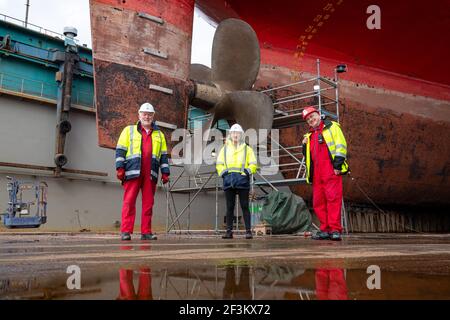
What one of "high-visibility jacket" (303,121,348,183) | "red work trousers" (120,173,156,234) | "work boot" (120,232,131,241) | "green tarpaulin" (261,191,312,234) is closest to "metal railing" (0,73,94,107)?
"green tarpaulin" (261,191,312,234)

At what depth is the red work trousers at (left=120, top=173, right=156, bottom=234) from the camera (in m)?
4.73

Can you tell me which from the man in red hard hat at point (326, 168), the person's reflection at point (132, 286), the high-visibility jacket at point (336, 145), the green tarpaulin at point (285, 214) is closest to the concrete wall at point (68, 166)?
the green tarpaulin at point (285, 214)

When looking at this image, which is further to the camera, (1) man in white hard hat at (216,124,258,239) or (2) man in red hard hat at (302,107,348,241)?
(1) man in white hard hat at (216,124,258,239)

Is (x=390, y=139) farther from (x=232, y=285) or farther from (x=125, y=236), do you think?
(x=232, y=285)

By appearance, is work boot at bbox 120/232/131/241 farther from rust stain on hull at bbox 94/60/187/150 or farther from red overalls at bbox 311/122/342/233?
red overalls at bbox 311/122/342/233

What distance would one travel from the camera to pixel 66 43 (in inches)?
620

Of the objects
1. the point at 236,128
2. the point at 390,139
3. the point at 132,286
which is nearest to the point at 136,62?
the point at 236,128

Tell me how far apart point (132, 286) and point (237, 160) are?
4.53 metres

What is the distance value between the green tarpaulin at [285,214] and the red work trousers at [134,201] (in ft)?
11.2

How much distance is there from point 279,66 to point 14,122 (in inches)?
384

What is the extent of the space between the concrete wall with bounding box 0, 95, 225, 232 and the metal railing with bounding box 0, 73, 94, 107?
0.63 meters

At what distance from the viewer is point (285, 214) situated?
7887mm
